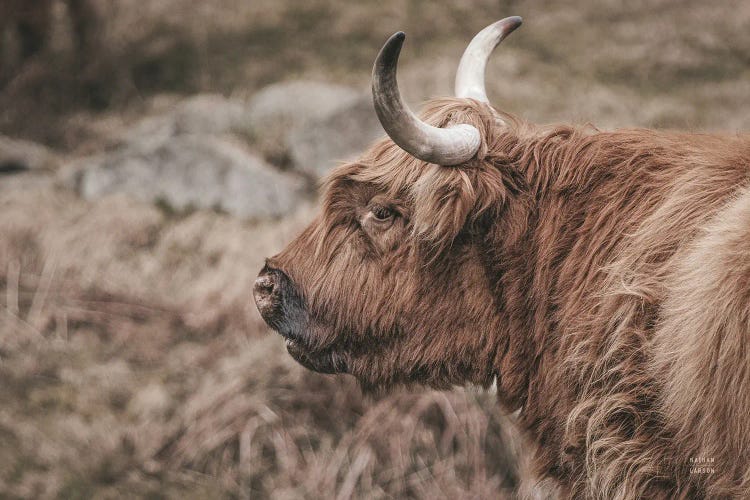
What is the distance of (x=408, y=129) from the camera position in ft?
8.51

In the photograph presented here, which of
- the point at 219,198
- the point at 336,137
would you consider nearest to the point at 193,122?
the point at 219,198

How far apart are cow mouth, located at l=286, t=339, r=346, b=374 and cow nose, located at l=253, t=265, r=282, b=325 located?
15cm

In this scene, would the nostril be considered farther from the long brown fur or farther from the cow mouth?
the cow mouth

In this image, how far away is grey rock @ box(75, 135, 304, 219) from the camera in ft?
27.3

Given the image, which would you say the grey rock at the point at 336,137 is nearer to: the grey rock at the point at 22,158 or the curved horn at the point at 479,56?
the grey rock at the point at 22,158

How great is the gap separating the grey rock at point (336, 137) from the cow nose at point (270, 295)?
533 centimetres

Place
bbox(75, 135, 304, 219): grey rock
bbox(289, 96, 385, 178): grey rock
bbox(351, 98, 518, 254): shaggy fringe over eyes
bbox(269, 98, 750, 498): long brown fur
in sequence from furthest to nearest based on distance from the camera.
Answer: bbox(289, 96, 385, 178): grey rock
bbox(75, 135, 304, 219): grey rock
bbox(351, 98, 518, 254): shaggy fringe over eyes
bbox(269, 98, 750, 498): long brown fur

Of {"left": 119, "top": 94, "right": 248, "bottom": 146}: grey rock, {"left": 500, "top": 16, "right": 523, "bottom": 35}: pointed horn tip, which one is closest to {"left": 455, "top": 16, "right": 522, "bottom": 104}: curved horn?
{"left": 500, "top": 16, "right": 523, "bottom": 35}: pointed horn tip

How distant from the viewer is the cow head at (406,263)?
9.12 feet

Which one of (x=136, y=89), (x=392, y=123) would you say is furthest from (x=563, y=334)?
(x=136, y=89)

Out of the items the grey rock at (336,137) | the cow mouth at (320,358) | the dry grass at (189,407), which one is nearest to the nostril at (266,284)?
the cow mouth at (320,358)

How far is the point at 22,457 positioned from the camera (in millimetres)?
5254

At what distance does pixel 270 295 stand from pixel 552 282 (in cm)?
112

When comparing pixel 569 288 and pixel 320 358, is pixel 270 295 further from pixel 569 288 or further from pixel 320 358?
pixel 569 288
